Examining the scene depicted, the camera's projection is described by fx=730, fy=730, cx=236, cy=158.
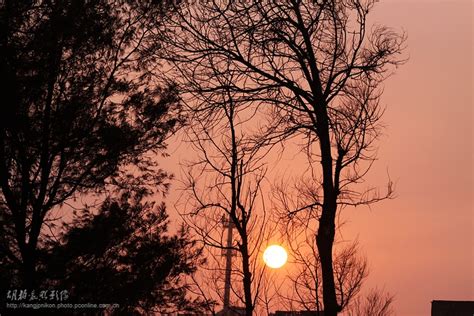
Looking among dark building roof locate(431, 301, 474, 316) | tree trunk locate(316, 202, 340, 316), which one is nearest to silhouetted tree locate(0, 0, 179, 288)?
tree trunk locate(316, 202, 340, 316)

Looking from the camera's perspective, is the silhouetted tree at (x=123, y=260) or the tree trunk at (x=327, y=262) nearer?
the tree trunk at (x=327, y=262)

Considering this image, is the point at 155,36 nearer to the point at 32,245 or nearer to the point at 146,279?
the point at 32,245

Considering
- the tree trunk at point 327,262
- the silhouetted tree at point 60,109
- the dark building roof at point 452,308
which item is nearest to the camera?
the tree trunk at point 327,262

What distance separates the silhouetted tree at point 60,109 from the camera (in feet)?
46.0

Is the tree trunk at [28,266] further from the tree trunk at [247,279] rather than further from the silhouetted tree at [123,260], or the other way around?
the tree trunk at [247,279]

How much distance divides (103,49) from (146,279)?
536cm

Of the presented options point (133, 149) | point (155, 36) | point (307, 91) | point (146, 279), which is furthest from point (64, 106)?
point (307, 91)

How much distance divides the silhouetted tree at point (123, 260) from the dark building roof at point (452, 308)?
26370 millimetres

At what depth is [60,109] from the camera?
588 inches

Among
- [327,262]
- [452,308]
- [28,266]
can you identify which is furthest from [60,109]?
[452,308]

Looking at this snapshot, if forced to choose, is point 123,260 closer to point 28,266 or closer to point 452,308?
point 28,266

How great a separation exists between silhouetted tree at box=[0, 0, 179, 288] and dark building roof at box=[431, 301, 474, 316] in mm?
29214

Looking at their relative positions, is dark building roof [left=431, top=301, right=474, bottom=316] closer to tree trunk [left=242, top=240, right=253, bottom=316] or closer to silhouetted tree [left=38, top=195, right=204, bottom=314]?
silhouetted tree [left=38, top=195, right=204, bottom=314]

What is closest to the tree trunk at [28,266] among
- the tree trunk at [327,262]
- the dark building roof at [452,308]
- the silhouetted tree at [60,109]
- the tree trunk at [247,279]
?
the silhouetted tree at [60,109]
